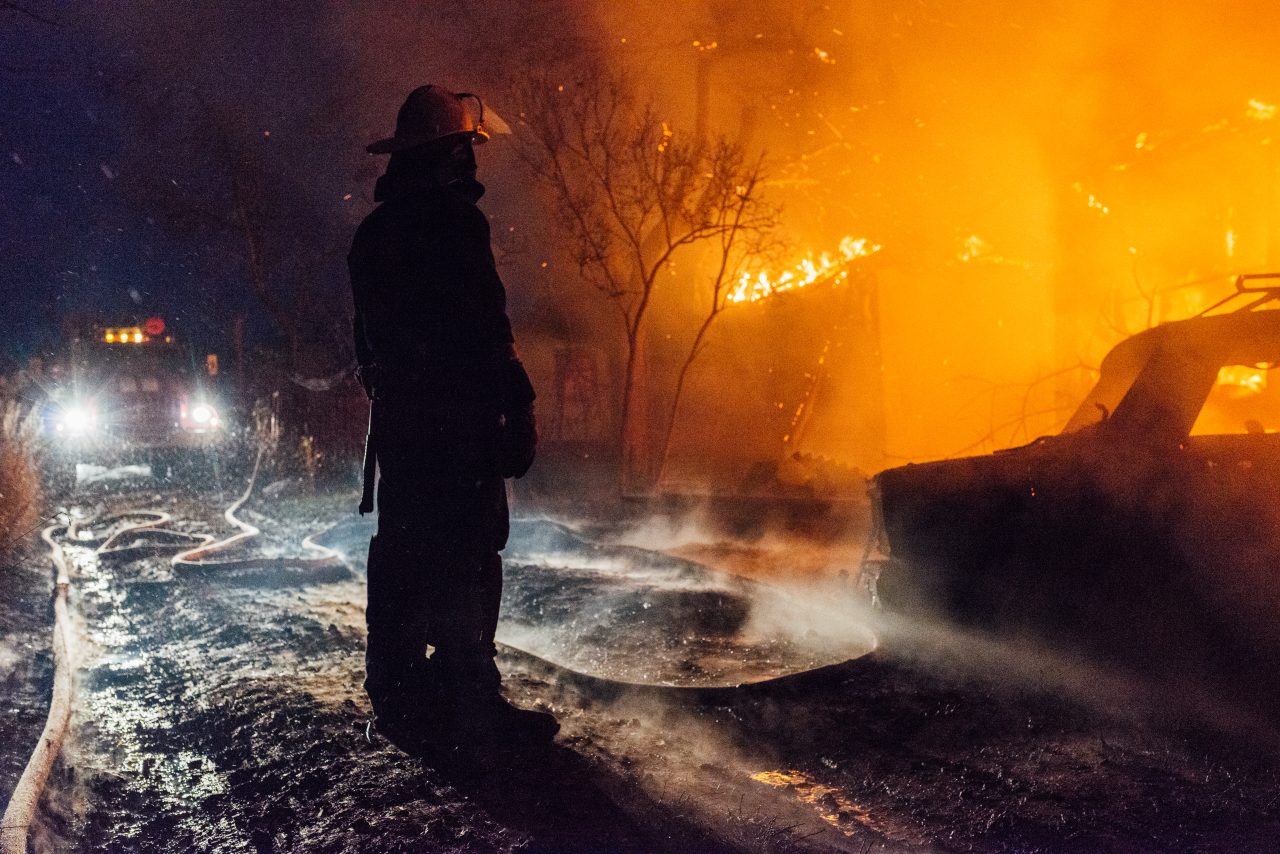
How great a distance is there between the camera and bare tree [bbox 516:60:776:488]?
13.1 metres

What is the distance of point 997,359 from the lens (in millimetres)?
14828

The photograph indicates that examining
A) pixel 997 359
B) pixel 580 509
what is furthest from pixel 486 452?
pixel 997 359

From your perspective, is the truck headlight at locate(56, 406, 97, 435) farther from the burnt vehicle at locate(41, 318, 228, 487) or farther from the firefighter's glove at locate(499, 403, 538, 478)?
the firefighter's glove at locate(499, 403, 538, 478)

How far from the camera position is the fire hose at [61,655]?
2.09 meters

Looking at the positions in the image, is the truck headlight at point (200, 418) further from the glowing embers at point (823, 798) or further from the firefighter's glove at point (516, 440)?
the glowing embers at point (823, 798)

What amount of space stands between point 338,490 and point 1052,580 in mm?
12421

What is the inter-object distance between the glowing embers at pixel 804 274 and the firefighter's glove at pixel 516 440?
12691mm

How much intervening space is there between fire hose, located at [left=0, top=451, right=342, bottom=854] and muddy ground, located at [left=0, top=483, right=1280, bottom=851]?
9 cm

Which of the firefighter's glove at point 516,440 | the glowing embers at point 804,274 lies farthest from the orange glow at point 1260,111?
the firefighter's glove at point 516,440

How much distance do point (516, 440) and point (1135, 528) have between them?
2610 millimetres

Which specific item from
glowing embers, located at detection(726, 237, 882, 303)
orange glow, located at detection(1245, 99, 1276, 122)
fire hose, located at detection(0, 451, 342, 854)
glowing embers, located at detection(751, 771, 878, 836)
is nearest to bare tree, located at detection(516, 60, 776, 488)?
glowing embers, located at detection(726, 237, 882, 303)

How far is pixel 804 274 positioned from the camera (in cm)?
1630

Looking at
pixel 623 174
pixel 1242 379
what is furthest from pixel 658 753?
pixel 623 174

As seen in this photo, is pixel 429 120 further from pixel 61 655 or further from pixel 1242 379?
Answer: pixel 1242 379
